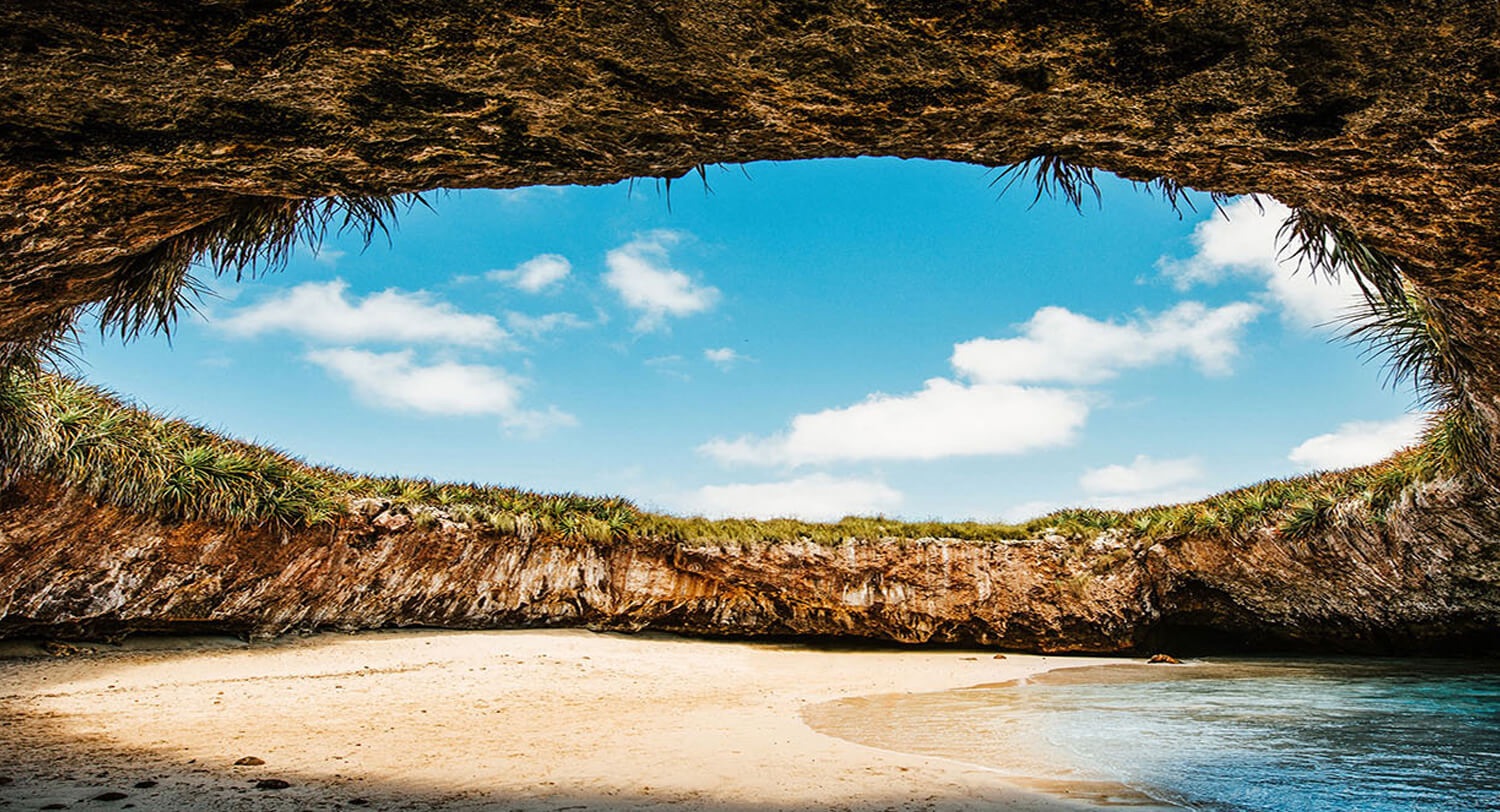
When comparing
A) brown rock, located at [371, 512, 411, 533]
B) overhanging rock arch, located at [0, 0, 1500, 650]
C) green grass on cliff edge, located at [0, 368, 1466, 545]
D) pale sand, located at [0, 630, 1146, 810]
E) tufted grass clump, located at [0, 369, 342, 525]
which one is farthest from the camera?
brown rock, located at [371, 512, 411, 533]

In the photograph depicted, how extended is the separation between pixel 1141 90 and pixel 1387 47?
2.15 feet

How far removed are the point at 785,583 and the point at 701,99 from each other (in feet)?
31.2

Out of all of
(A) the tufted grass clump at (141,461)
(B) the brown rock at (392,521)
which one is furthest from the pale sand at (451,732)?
(A) the tufted grass clump at (141,461)

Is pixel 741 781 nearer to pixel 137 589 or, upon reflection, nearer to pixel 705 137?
pixel 705 137

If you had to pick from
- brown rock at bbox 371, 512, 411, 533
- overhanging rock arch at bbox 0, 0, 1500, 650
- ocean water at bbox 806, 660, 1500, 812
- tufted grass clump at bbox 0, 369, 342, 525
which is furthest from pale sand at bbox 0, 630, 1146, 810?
overhanging rock arch at bbox 0, 0, 1500, 650

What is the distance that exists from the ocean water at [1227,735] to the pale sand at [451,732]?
1.65ft

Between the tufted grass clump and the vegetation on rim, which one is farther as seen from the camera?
the tufted grass clump

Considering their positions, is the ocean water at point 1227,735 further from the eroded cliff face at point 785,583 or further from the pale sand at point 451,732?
the eroded cliff face at point 785,583

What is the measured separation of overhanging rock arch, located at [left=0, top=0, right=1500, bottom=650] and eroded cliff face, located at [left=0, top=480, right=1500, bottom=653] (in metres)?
5.26

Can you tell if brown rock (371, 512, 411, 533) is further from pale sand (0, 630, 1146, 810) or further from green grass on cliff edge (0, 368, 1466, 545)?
pale sand (0, 630, 1146, 810)

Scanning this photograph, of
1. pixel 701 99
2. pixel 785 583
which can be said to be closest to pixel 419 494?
pixel 785 583

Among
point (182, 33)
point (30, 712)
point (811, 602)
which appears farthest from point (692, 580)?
point (182, 33)

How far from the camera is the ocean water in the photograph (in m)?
3.85

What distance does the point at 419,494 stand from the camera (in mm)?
9805
